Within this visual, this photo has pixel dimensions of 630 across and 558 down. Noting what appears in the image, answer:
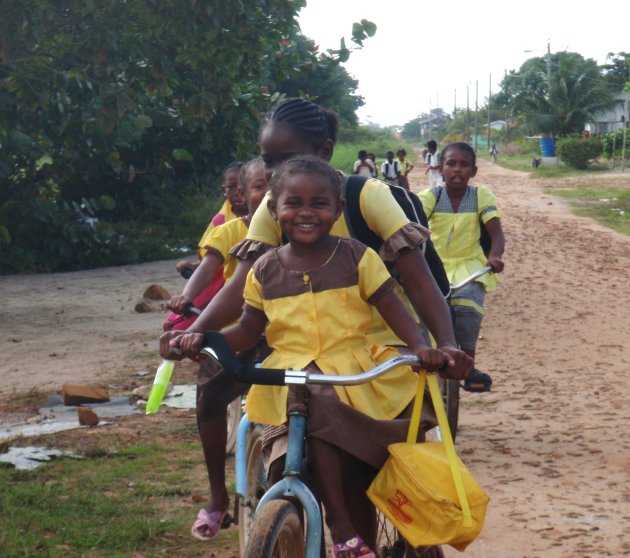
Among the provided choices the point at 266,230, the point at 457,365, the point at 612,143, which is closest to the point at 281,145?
the point at 266,230

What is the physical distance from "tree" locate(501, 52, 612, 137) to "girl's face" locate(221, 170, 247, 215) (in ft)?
152

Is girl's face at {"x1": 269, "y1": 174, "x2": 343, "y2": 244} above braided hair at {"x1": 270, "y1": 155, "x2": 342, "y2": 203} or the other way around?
the other way around

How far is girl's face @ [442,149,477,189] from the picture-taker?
23.0 feet

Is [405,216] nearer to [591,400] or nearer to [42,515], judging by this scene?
[42,515]

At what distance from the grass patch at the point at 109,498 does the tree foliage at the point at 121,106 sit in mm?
4097

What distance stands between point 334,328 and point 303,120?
0.89 metres

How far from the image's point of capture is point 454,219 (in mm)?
7031

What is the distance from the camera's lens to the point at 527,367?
907 centimetres

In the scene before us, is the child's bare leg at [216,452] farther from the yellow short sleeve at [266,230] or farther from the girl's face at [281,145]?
the girl's face at [281,145]

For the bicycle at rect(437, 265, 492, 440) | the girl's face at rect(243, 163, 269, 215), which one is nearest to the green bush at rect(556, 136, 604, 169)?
the bicycle at rect(437, 265, 492, 440)

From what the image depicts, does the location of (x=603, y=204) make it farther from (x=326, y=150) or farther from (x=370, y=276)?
(x=370, y=276)

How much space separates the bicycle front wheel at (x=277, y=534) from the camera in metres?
2.84

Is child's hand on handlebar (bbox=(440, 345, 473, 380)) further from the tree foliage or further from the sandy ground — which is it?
the tree foliage

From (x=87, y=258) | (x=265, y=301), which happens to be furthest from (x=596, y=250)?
(x=265, y=301)
